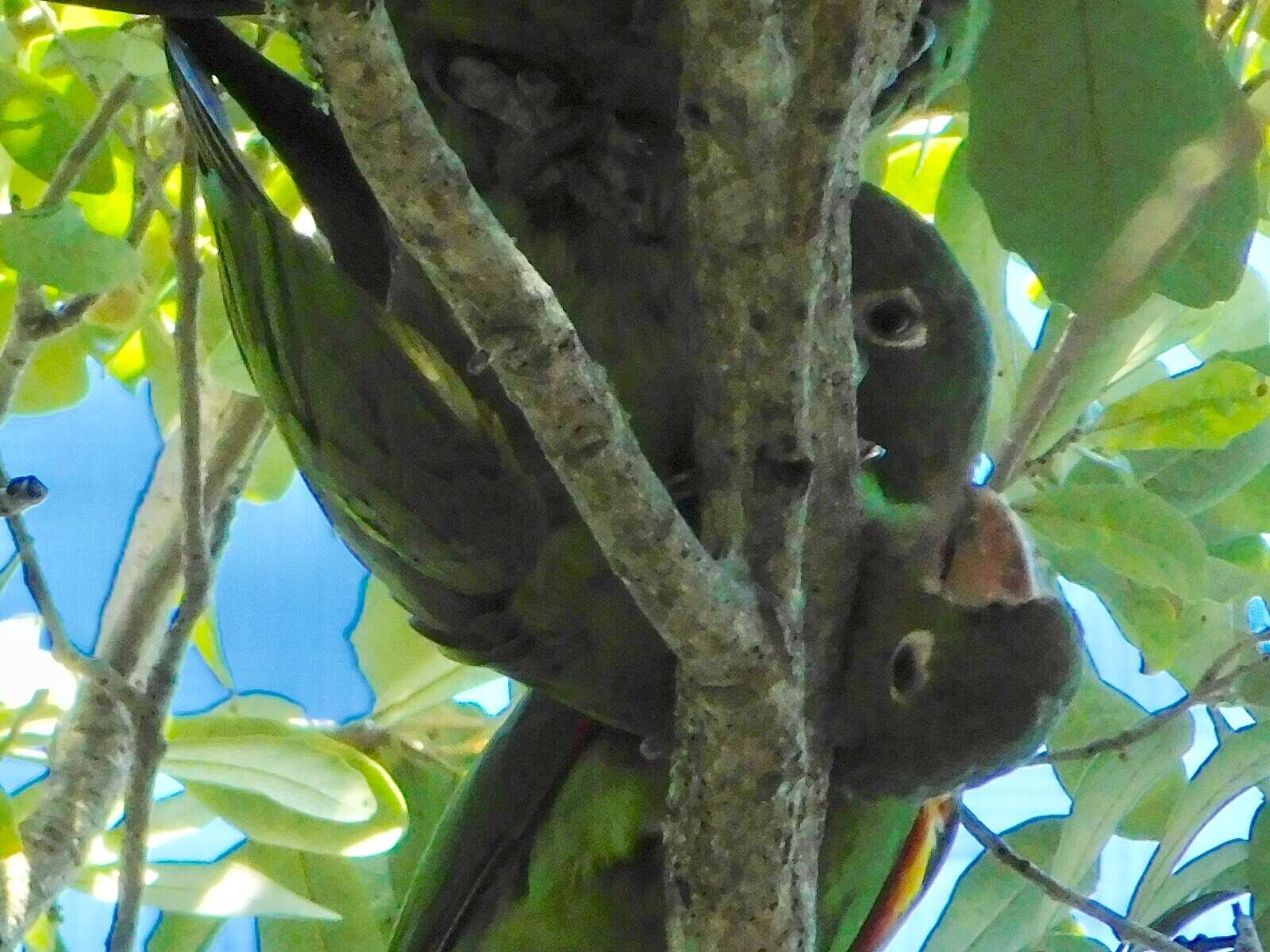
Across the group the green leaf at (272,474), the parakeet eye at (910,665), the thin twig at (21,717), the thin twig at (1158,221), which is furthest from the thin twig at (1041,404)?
the thin twig at (21,717)

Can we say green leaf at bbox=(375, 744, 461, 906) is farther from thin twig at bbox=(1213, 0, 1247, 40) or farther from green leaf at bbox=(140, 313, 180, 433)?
thin twig at bbox=(1213, 0, 1247, 40)

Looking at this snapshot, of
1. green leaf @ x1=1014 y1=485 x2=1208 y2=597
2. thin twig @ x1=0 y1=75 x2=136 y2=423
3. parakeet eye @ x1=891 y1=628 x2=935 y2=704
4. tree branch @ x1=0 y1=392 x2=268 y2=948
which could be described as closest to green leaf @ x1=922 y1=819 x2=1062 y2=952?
green leaf @ x1=1014 y1=485 x2=1208 y2=597

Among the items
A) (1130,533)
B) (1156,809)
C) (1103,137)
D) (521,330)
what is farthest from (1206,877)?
(521,330)

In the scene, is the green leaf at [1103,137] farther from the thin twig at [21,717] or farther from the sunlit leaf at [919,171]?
the thin twig at [21,717]

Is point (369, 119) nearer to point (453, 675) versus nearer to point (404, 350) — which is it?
point (404, 350)

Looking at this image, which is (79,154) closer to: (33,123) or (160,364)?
(33,123)

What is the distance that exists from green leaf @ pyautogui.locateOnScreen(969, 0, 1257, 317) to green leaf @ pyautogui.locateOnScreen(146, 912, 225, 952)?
91 centimetres

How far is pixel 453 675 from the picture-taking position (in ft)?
3.68

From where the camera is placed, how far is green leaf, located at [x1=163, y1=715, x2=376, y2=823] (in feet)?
3.05

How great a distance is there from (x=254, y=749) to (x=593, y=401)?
652 millimetres

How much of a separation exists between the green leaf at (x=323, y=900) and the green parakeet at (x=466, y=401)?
1.75 feet

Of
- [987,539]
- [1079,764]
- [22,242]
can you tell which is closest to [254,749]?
[22,242]

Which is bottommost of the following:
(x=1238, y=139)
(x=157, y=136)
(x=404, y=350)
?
(x=404, y=350)

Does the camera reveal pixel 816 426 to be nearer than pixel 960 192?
Yes
